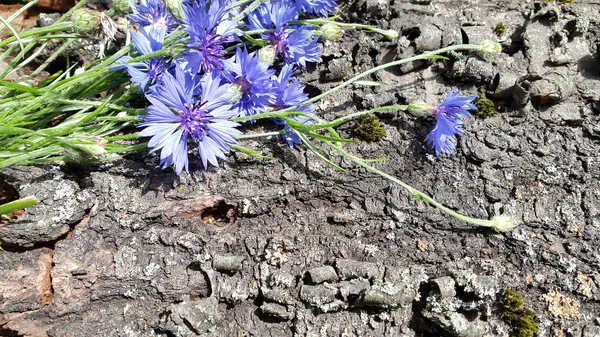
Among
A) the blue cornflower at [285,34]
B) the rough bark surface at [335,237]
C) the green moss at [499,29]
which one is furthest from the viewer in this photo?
the green moss at [499,29]

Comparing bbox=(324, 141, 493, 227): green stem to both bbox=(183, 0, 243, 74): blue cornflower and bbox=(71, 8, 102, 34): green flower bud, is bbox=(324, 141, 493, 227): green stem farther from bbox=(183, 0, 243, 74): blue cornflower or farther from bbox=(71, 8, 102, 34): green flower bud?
bbox=(71, 8, 102, 34): green flower bud

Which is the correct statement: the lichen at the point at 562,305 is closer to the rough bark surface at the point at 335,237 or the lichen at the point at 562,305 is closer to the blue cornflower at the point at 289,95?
the rough bark surface at the point at 335,237

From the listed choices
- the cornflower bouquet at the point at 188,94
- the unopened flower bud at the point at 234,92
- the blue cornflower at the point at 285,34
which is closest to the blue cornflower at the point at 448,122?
the cornflower bouquet at the point at 188,94

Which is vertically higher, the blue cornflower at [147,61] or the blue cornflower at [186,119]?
the blue cornflower at [147,61]

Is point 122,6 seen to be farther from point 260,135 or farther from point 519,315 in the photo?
point 519,315

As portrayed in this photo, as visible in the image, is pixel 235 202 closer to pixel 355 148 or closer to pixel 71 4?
pixel 355 148

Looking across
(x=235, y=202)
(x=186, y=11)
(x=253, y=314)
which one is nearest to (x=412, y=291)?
(x=253, y=314)

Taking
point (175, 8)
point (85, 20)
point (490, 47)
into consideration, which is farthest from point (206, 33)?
point (490, 47)
